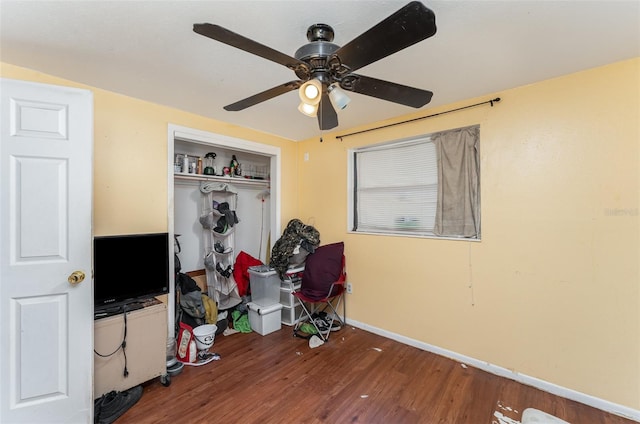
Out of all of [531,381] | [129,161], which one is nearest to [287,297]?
[129,161]

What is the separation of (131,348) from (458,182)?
9.90ft

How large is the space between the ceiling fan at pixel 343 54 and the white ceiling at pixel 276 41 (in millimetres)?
260

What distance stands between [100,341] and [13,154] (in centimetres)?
130

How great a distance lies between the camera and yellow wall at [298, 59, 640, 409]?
1852 millimetres

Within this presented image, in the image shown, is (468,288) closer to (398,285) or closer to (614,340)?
(398,285)

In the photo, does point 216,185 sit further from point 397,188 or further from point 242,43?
point 242,43

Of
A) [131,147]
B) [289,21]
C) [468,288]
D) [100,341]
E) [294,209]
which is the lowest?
[100,341]

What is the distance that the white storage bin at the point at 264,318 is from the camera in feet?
10.0

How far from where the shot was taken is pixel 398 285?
2910mm

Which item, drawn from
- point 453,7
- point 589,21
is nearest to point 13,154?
point 453,7

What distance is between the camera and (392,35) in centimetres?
105

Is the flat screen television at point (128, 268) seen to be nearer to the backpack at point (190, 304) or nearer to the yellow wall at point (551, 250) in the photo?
the backpack at point (190, 304)

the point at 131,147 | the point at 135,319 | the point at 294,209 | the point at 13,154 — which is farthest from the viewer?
the point at 294,209

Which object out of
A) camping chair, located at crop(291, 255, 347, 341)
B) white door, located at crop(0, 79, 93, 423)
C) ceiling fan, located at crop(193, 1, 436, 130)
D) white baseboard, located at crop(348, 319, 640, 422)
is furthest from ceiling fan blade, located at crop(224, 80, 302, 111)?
white baseboard, located at crop(348, 319, 640, 422)
